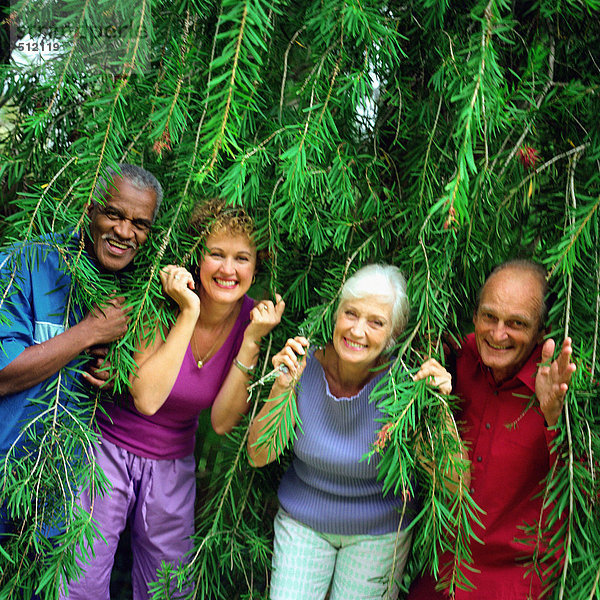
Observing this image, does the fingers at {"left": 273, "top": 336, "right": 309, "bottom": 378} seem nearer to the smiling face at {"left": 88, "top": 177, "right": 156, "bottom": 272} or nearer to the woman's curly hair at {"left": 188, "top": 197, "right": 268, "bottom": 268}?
the woman's curly hair at {"left": 188, "top": 197, "right": 268, "bottom": 268}

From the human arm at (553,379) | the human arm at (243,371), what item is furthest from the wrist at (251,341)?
the human arm at (553,379)

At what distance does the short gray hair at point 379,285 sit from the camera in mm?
1711

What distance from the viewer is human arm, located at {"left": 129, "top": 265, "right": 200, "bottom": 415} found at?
5.64 feet

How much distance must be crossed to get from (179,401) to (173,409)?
0.17 ft

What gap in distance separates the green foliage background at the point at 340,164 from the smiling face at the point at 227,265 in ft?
0.49

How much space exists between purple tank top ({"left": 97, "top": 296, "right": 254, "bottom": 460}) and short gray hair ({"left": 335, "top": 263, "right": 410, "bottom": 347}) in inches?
17.8

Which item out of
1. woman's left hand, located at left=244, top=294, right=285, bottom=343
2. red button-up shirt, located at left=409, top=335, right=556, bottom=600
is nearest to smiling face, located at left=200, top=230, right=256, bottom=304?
woman's left hand, located at left=244, top=294, right=285, bottom=343

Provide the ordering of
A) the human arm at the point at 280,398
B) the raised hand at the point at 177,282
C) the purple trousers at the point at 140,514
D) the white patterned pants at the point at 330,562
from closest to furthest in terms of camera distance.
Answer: the human arm at the point at 280,398
the raised hand at the point at 177,282
the white patterned pants at the point at 330,562
the purple trousers at the point at 140,514

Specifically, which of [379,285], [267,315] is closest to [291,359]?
[267,315]

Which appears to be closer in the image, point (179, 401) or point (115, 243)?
point (115, 243)

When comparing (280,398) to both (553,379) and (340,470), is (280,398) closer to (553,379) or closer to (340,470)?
(340,470)

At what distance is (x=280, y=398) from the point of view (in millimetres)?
1556

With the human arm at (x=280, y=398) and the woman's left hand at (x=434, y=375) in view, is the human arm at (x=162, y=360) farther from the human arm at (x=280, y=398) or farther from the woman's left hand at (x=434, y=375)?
the woman's left hand at (x=434, y=375)

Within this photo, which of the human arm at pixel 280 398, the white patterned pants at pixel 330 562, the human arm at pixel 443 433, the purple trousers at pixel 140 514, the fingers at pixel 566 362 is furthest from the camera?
the purple trousers at pixel 140 514
